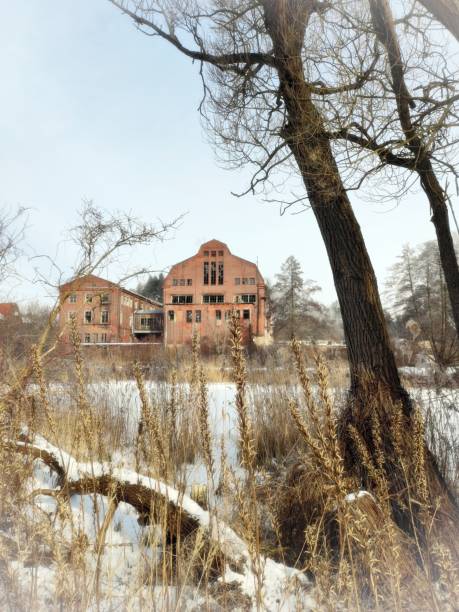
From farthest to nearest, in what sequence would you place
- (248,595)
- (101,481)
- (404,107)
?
(404,107)
(101,481)
(248,595)

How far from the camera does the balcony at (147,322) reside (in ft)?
126

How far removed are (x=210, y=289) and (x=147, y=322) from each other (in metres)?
8.06

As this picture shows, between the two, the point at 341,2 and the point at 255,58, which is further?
the point at 255,58

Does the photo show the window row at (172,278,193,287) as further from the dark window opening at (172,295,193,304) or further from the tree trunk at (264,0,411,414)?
the tree trunk at (264,0,411,414)

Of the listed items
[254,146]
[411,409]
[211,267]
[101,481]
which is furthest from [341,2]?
[211,267]

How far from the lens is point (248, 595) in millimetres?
2225

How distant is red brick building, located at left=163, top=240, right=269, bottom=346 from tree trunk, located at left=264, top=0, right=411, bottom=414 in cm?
2808

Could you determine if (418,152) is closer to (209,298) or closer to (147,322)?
(209,298)

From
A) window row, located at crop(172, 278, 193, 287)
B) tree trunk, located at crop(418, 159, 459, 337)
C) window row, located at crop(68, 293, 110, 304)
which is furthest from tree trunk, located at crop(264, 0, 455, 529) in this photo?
window row, located at crop(172, 278, 193, 287)

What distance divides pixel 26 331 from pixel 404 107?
651 centimetres

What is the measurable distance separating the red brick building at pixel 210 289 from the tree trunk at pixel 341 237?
2808cm

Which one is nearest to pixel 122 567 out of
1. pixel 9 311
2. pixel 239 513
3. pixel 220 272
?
pixel 239 513

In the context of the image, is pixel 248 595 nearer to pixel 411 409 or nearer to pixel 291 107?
pixel 411 409

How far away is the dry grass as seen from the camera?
1354mm
